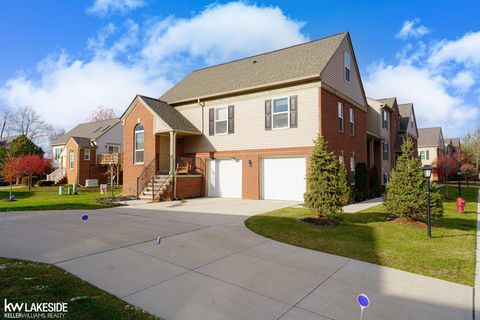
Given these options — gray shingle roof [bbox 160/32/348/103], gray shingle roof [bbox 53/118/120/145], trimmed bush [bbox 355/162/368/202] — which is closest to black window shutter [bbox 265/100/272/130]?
gray shingle roof [bbox 160/32/348/103]

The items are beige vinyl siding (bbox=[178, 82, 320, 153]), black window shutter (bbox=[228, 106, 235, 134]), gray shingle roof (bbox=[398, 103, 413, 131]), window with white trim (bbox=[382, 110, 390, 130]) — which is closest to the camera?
beige vinyl siding (bbox=[178, 82, 320, 153])

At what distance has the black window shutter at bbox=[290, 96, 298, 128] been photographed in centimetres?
1477

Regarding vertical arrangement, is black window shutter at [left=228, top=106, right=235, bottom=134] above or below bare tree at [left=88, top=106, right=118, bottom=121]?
below

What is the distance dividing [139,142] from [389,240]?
Result: 50.0ft

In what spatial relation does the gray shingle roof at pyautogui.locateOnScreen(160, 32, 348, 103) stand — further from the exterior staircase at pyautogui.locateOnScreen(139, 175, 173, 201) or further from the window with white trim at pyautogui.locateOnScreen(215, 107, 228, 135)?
the exterior staircase at pyautogui.locateOnScreen(139, 175, 173, 201)

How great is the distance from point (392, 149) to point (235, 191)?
1683 centimetres

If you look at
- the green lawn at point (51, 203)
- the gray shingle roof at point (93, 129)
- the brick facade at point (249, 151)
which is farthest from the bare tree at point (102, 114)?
the brick facade at point (249, 151)

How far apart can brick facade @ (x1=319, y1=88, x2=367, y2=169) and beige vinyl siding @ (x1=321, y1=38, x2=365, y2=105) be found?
597mm

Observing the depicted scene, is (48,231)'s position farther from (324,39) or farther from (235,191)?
(324,39)

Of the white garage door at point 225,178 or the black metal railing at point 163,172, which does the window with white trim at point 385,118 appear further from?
the black metal railing at point 163,172

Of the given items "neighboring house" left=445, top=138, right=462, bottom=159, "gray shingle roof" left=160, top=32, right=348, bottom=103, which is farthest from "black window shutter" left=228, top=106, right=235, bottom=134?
"neighboring house" left=445, top=138, right=462, bottom=159

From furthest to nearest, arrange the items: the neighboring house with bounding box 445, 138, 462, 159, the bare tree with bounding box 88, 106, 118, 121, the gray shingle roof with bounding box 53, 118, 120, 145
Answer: the bare tree with bounding box 88, 106, 118, 121 < the neighboring house with bounding box 445, 138, 462, 159 < the gray shingle roof with bounding box 53, 118, 120, 145

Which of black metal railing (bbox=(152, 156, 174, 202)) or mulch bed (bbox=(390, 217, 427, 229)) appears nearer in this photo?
mulch bed (bbox=(390, 217, 427, 229))

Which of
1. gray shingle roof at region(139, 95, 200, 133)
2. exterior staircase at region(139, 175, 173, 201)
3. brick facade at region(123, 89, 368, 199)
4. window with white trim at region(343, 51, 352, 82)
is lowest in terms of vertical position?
exterior staircase at region(139, 175, 173, 201)
